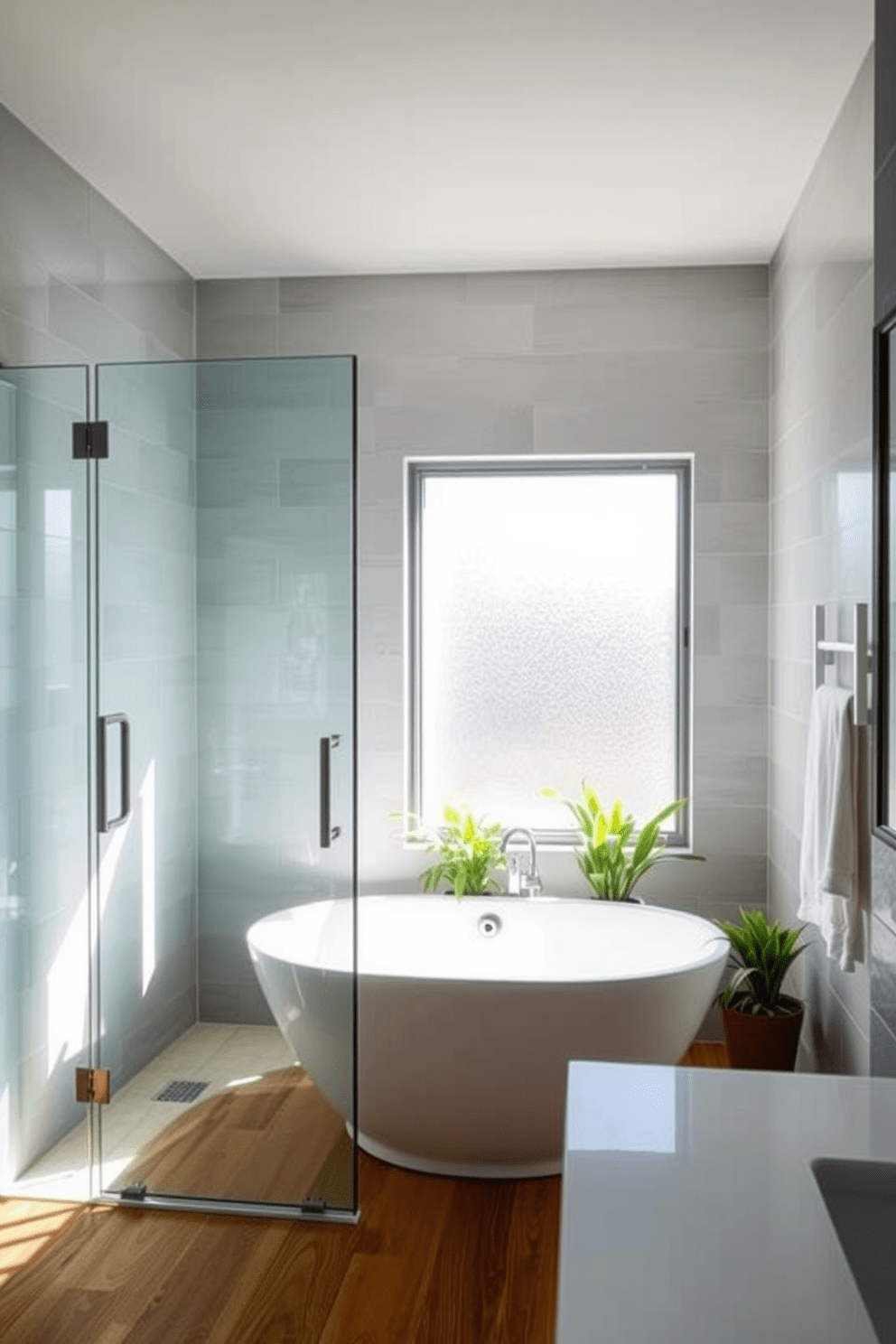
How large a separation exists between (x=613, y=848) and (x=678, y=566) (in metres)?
A: 1.06

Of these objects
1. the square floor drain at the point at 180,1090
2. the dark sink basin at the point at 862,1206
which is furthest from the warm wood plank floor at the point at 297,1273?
the dark sink basin at the point at 862,1206

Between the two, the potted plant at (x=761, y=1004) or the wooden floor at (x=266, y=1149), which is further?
the potted plant at (x=761, y=1004)

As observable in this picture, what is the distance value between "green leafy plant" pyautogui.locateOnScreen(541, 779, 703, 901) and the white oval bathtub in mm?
819

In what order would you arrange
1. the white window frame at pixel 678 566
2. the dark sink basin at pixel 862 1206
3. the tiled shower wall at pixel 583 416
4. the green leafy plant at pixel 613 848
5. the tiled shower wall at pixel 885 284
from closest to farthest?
the dark sink basin at pixel 862 1206
the tiled shower wall at pixel 885 284
the green leafy plant at pixel 613 848
the tiled shower wall at pixel 583 416
the white window frame at pixel 678 566

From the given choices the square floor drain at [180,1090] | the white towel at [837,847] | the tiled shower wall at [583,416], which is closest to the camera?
the white towel at [837,847]

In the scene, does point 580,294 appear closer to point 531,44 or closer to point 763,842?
point 531,44

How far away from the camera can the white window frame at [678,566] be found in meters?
4.29

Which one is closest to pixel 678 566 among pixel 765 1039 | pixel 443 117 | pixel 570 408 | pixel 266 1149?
pixel 570 408

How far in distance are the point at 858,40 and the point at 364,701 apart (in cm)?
258

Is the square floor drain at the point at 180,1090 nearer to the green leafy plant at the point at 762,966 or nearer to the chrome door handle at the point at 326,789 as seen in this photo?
the chrome door handle at the point at 326,789

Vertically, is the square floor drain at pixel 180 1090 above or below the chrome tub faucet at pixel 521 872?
below

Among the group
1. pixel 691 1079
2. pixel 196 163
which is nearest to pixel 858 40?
pixel 196 163

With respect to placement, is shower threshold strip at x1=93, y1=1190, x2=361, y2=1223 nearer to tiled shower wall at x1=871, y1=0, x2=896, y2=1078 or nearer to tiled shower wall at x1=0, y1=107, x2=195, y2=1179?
tiled shower wall at x1=0, y1=107, x2=195, y2=1179

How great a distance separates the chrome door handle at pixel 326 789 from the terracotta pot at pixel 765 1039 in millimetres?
1395
